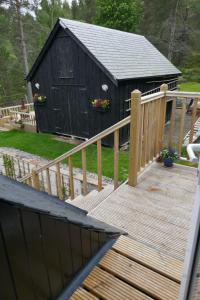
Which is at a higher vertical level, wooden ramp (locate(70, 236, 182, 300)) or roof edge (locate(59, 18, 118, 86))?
roof edge (locate(59, 18, 118, 86))

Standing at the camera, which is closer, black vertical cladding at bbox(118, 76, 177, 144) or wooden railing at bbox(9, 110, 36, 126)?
black vertical cladding at bbox(118, 76, 177, 144)

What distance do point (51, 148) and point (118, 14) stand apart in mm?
13686

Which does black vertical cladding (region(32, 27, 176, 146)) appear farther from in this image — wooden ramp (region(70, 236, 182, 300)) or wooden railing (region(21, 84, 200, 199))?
wooden ramp (region(70, 236, 182, 300))

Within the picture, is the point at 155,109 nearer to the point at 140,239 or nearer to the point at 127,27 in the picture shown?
the point at 140,239

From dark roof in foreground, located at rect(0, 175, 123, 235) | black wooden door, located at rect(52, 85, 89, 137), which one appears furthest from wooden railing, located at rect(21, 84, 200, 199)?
black wooden door, located at rect(52, 85, 89, 137)

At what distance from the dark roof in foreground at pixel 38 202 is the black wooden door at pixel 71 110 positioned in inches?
262

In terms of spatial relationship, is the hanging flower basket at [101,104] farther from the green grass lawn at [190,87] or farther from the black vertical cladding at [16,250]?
the green grass lawn at [190,87]

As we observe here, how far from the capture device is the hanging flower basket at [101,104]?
7.58 meters

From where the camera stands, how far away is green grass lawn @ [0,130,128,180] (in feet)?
21.4

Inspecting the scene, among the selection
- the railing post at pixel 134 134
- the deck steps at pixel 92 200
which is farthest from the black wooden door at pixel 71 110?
the railing post at pixel 134 134

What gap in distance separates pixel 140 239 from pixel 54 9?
24117 millimetres

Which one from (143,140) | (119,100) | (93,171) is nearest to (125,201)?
(143,140)

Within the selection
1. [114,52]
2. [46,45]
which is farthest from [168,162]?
[46,45]

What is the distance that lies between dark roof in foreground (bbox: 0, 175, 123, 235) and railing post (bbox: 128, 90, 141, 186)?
85 cm
